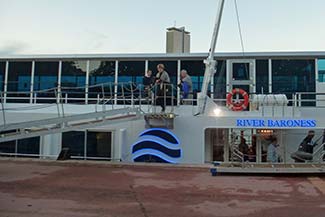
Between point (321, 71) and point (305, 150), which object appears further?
point (321, 71)

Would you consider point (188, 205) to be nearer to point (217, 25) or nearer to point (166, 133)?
point (166, 133)

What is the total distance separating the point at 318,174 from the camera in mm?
10227

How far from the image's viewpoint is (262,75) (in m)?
16.8

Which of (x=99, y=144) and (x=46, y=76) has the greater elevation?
(x=46, y=76)

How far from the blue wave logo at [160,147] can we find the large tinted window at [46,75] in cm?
666

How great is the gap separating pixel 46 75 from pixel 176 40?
6995 millimetres

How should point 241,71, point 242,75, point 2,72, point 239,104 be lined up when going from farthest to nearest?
point 2,72 → point 241,71 → point 242,75 → point 239,104

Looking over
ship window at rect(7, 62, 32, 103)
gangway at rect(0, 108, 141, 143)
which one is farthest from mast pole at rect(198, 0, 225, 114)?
ship window at rect(7, 62, 32, 103)

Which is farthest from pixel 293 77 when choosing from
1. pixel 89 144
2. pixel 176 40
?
pixel 89 144

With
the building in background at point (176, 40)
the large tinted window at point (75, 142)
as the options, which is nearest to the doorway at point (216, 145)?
the large tinted window at point (75, 142)

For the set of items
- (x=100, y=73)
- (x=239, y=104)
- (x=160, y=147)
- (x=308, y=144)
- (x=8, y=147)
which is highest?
(x=100, y=73)

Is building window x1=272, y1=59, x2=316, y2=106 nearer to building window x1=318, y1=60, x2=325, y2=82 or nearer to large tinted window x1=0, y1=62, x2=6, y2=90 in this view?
building window x1=318, y1=60, x2=325, y2=82

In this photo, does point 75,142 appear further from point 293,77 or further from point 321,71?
point 321,71

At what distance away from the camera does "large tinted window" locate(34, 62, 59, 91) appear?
709 inches
